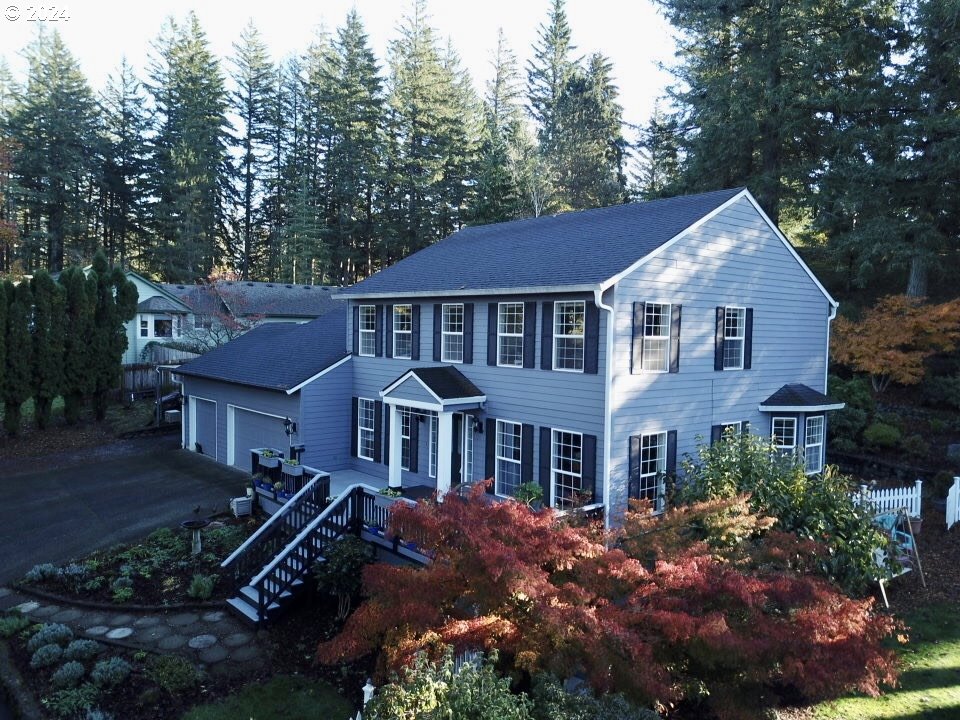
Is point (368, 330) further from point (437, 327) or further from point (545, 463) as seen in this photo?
point (545, 463)

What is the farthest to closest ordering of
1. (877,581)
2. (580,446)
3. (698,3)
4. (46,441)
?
(698,3) < (46,441) < (580,446) < (877,581)

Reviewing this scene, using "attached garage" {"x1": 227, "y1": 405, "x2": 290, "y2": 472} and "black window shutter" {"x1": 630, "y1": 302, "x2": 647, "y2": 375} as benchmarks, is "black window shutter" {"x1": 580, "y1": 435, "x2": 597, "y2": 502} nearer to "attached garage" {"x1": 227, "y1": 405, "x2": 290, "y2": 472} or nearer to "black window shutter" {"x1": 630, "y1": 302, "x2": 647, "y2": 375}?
"black window shutter" {"x1": 630, "y1": 302, "x2": 647, "y2": 375}

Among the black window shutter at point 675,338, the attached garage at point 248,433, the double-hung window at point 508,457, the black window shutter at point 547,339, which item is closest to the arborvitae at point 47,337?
the attached garage at point 248,433

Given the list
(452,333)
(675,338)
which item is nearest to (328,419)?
(452,333)

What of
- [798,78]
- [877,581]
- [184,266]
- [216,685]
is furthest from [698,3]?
[184,266]

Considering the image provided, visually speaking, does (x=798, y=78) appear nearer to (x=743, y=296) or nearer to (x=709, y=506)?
(x=743, y=296)
